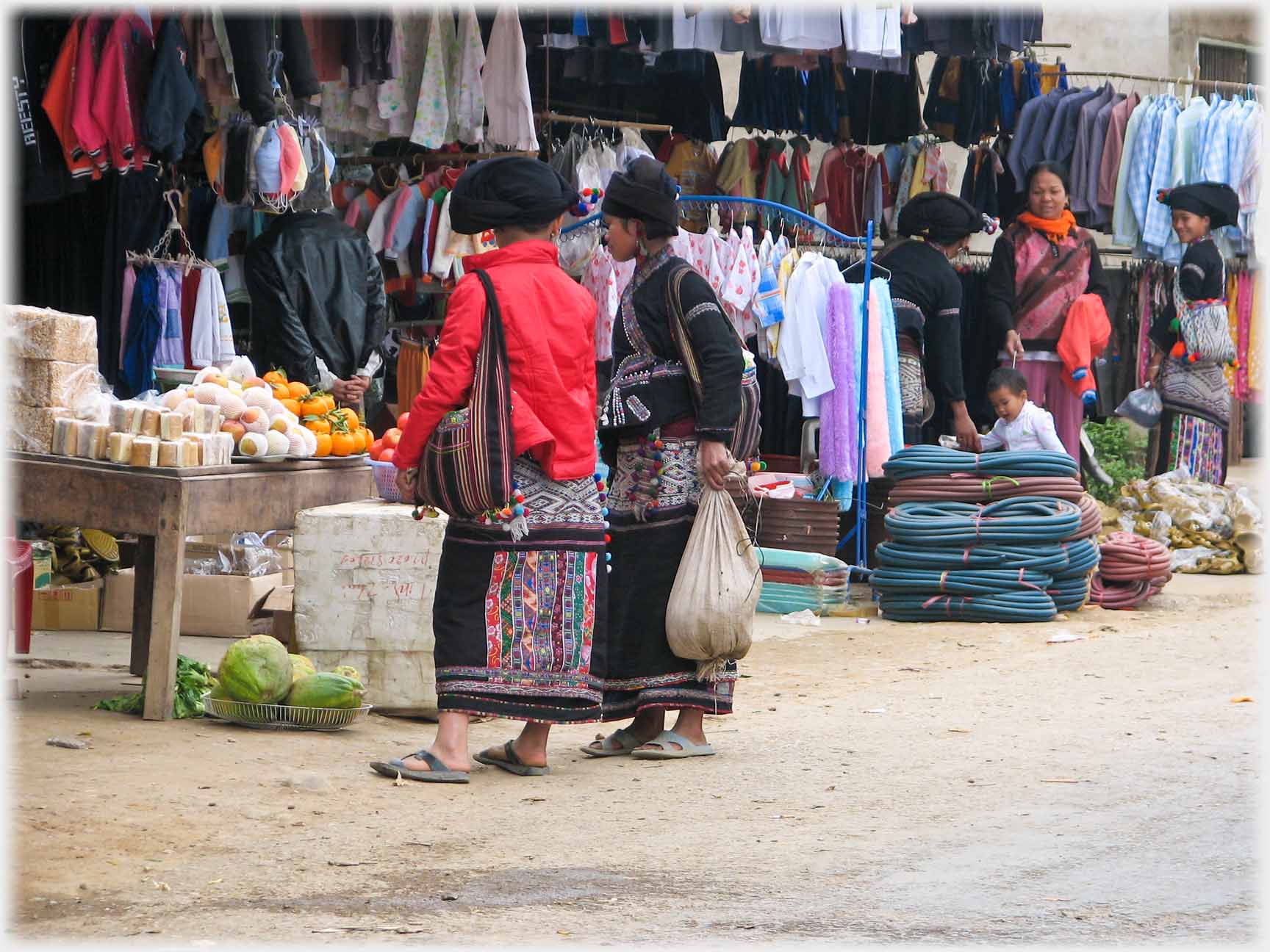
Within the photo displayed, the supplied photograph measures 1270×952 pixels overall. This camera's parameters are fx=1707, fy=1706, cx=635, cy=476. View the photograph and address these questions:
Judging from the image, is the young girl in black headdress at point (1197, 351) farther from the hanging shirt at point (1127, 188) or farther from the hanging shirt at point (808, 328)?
the hanging shirt at point (808, 328)

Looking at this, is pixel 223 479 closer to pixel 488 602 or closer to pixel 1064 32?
pixel 488 602

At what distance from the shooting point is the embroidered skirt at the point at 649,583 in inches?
228

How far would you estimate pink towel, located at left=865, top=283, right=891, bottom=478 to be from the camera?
983 centimetres

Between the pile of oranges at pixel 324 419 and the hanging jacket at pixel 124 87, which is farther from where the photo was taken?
the hanging jacket at pixel 124 87

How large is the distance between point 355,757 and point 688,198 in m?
4.94

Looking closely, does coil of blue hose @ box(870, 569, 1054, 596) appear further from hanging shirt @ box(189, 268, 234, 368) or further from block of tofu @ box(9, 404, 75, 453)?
block of tofu @ box(9, 404, 75, 453)

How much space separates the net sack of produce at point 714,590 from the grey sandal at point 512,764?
0.61m

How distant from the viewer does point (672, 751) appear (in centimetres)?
587

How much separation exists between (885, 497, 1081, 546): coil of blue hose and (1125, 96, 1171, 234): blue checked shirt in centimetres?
387

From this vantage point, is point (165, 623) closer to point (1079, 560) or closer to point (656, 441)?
point (656, 441)

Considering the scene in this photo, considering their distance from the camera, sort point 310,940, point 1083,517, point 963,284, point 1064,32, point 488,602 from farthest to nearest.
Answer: point 1064,32, point 963,284, point 1083,517, point 488,602, point 310,940

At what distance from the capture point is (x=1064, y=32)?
17.5 meters

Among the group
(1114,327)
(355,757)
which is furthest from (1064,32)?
(355,757)

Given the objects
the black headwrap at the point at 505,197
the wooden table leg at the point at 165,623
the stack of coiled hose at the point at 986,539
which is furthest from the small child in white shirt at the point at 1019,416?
the wooden table leg at the point at 165,623
